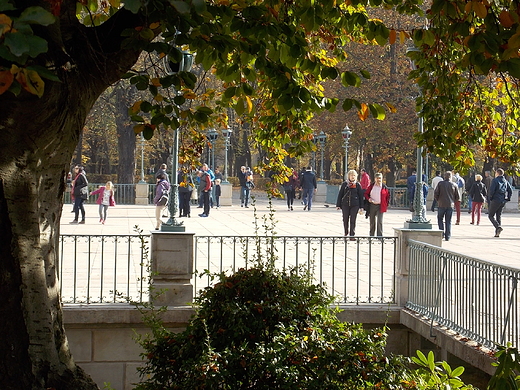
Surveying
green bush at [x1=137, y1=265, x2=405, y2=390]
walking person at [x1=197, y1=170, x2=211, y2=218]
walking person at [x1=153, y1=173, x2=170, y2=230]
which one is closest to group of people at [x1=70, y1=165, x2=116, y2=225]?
walking person at [x1=153, y1=173, x2=170, y2=230]

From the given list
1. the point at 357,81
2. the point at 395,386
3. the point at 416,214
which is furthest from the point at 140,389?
the point at 416,214

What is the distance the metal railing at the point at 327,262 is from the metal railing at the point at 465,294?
70 centimetres

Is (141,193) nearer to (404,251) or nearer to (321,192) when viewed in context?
(321,192)

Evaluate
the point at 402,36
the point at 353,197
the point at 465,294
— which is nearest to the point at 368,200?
the point at 353,197

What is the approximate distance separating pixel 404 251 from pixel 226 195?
99.5ft

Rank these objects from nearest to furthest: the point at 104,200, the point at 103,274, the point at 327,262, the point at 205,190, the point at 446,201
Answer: the point at 103,274 < the point at 327,262 < the point at 446,201 < the point at 104,200 < the point at 205,190

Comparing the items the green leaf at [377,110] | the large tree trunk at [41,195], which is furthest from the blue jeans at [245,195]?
the green leaf at [377,110]

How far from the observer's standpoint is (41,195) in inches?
234

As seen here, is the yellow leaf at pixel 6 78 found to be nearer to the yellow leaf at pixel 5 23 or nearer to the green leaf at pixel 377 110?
the yellow leaf at pixel 5 23

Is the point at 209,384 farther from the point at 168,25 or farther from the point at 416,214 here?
the point at 416,214

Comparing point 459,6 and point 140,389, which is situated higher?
point 459,6

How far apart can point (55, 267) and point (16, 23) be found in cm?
325

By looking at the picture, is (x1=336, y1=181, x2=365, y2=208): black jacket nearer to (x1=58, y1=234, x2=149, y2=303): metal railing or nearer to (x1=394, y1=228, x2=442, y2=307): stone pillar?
(x1=58, y1=234, x2=149, y2=303): metal railing

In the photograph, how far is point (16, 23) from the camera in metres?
3.32
